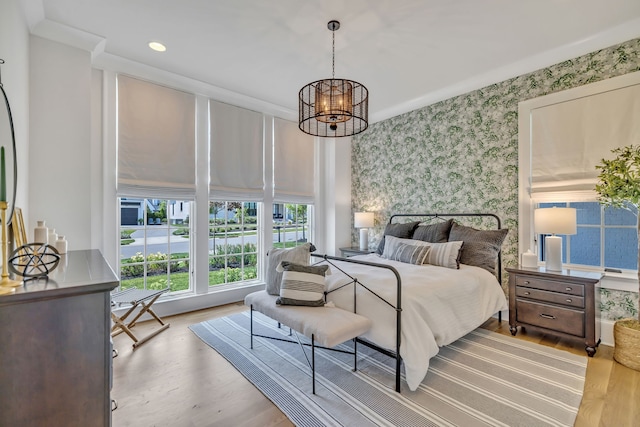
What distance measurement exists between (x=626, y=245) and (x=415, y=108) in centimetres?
287

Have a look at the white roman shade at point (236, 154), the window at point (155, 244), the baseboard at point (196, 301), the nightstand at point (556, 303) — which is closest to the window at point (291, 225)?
the white roman shade at point (236, 154)

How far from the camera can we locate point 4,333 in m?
0.96

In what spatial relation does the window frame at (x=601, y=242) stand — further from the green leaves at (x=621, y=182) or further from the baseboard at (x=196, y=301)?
the baseboard at (x=196, y=301)

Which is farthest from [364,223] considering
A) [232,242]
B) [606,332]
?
[606,332]

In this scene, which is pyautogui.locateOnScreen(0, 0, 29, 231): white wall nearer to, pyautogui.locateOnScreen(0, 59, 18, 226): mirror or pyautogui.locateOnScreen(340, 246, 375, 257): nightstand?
pyautogui.locateOnScreen(0, 59, 18, 226): mirror

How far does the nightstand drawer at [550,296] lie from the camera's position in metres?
2.65

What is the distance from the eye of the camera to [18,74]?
2117mm

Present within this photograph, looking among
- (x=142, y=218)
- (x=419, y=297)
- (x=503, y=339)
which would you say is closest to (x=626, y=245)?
(x=503, y=339)

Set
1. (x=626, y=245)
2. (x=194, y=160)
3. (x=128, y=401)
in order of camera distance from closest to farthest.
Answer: (x=128, y=401)
(x=626, y=245)
(x=194, y=160)

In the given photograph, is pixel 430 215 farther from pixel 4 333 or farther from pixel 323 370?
pixel 4 333

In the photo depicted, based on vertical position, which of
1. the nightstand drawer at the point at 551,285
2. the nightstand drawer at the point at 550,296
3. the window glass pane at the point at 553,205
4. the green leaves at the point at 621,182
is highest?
the green leaves at the point at 621,182

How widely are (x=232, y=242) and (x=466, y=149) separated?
3434 millimetres

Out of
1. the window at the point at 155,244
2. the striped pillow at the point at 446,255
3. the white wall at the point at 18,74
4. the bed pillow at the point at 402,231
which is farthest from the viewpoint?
the bed pillow at the point at 402,231

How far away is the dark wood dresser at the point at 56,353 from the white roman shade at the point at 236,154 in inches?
119
